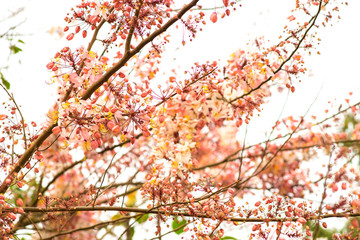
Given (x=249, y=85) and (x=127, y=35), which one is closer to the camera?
(x=127, y=35)

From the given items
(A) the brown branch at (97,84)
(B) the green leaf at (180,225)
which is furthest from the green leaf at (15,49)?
(B) the green leaf at (180,225)

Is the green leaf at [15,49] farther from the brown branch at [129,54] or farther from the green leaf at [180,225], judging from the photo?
the green leaf at [180,225]

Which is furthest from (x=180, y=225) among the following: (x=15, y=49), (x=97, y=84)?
(x=15, y=49)

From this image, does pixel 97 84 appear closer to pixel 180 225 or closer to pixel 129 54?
pixel 129 54

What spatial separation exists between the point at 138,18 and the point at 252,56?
2.36 ft

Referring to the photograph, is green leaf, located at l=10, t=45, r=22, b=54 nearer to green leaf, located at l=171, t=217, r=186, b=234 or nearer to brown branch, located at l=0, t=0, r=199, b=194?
brown branch, located at l=0, t=0, r=199, b=194

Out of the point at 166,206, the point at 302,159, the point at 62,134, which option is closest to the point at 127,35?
the point at 62,134

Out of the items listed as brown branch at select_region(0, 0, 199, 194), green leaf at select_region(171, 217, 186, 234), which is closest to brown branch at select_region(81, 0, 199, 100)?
brown branch at select_region(0, 0, 199, 194)

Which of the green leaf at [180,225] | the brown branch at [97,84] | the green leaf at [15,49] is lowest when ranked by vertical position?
the green leaf at [180,225]

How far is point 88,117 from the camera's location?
116cm

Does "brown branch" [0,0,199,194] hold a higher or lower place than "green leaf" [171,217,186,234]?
higher

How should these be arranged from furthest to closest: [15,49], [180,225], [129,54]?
[15,49], [180,225], [129,54]

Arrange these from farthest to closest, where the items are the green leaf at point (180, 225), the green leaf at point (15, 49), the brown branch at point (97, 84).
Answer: the green leaf at point (15, 49) → the green leaf at point (180, 225) → the brown branch at point (97, 84)

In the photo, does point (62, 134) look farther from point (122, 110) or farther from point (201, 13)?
point (201, 13)
